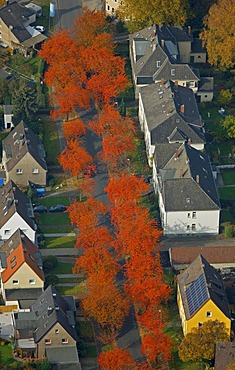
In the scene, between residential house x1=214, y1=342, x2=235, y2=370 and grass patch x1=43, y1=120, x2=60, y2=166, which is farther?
grass patch x1=43, y1=120, x2=60, y2=166

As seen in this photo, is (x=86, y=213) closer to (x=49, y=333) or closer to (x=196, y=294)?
(x=196, y=294)

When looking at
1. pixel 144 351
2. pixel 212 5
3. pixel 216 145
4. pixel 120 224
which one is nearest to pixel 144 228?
pixel 120 224

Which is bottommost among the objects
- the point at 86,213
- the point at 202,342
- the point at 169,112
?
the point at 202,342

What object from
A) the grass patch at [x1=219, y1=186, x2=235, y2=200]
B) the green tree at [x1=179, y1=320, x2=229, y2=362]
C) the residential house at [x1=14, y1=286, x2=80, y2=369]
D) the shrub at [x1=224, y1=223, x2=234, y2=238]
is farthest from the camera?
the grass patch at [x1=219, y1=186, x2=235, y2=200]

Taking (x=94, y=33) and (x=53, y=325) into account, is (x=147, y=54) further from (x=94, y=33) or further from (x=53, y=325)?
(x=53, y=325)

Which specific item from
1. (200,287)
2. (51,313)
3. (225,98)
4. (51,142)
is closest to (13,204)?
(51,313)

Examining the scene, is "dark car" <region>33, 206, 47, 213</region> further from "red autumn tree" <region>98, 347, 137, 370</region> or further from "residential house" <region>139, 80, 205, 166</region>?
"red autumn tree" <region>98, 347, 137, 370</region>

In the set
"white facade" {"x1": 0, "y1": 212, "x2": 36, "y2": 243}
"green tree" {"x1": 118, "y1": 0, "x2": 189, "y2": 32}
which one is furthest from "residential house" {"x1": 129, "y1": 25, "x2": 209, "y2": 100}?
"white facade" {"x1": 0, "y1": 212, "x2": 36, "y2": 243}
